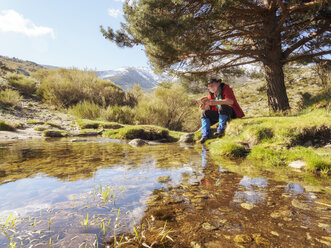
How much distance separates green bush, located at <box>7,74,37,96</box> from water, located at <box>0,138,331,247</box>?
13718 millimetres

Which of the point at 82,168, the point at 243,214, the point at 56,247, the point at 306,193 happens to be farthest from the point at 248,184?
the point at 82,168

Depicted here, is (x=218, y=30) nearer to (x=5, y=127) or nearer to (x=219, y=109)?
(x=219, y=109)

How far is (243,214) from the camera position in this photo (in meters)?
1.41

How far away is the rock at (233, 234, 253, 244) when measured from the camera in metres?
1.10

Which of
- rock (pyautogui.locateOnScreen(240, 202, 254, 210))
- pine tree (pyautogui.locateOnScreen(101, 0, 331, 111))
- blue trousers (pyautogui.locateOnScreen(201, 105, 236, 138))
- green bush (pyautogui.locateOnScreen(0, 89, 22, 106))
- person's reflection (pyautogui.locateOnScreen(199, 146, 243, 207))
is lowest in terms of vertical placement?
person's reflection (pyautogui.locateOnScreen(199, 146, 243, 207))

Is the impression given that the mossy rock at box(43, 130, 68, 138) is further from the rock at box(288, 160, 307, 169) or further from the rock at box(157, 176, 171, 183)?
the rock at box(288, 160, 307, 169)

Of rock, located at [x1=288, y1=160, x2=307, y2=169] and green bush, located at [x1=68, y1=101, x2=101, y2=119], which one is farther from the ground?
green bush, located at [x1=68, y1=101, x2=101, y2=119]

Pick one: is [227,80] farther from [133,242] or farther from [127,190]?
[133,242]

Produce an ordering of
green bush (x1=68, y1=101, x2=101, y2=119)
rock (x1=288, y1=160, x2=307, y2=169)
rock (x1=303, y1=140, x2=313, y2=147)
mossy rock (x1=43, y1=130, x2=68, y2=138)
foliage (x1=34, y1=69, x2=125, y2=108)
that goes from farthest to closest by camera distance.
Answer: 1. foliage (x1=34, y1=69, x2=125, y2=108)
2. green bush (x1=68, y1=101, x2=101, y2=119)
3. mossy rock (x1=43, y1=130, x2=68, y2=138)
4. rock (x1=303, y1=140, x2=313, y2=147)
5. rock (x1=288, y1=160, x2=307, y2=169)

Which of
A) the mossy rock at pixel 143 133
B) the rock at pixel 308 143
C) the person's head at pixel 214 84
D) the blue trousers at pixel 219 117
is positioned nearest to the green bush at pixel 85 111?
the mossy rock at pixel 143 133

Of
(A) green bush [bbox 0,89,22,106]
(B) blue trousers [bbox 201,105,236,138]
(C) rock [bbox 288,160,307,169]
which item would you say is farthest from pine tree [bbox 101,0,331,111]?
(A) green bush [bbox 0,89,22,106]

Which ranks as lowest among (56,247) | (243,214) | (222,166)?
(222,166)

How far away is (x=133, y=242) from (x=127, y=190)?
82cm

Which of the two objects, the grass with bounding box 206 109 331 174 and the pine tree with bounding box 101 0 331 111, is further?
the pine tree with bounding box 101 0 331 111
